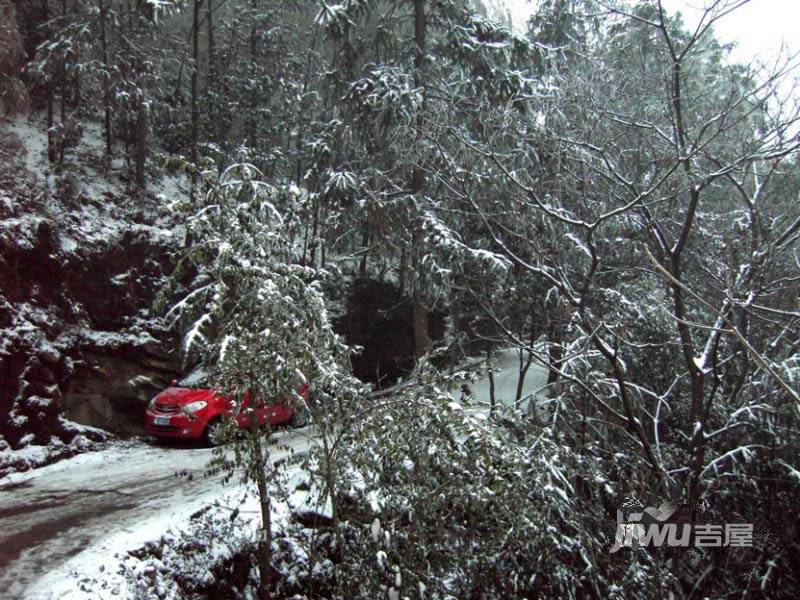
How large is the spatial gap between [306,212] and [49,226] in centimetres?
799

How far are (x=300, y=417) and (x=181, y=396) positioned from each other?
5457 mm

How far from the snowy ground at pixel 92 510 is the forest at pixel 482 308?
0.43 metres

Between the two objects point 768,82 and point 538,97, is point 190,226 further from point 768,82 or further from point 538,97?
point 768,82

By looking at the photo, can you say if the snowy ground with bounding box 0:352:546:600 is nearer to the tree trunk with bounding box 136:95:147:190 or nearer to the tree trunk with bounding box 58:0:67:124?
the tree trunk with bounding box 136:95:147:190

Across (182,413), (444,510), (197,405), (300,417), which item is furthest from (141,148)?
(444,510)

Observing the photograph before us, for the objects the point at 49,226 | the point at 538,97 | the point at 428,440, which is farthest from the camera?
the point at 49,226

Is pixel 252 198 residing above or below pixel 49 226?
below

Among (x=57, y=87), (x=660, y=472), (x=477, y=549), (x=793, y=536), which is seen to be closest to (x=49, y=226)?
(x=57, y=87)

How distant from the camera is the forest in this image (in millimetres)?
5047

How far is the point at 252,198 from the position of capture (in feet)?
16.7

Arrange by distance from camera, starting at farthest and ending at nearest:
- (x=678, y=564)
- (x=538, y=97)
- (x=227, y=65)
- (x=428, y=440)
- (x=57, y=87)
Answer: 1. (x=227, y=65)
2. (x=57, y=87)
3. (x=538, y=97)
4. (x=678, y=564)
5. (x=428, y=440)

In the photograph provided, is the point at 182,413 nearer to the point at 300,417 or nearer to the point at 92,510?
the point at 92,510

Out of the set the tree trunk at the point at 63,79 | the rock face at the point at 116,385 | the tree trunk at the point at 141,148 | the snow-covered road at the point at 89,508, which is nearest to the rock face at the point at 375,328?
the rock face at the point at 116,385

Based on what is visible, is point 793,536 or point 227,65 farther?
point 227,65
